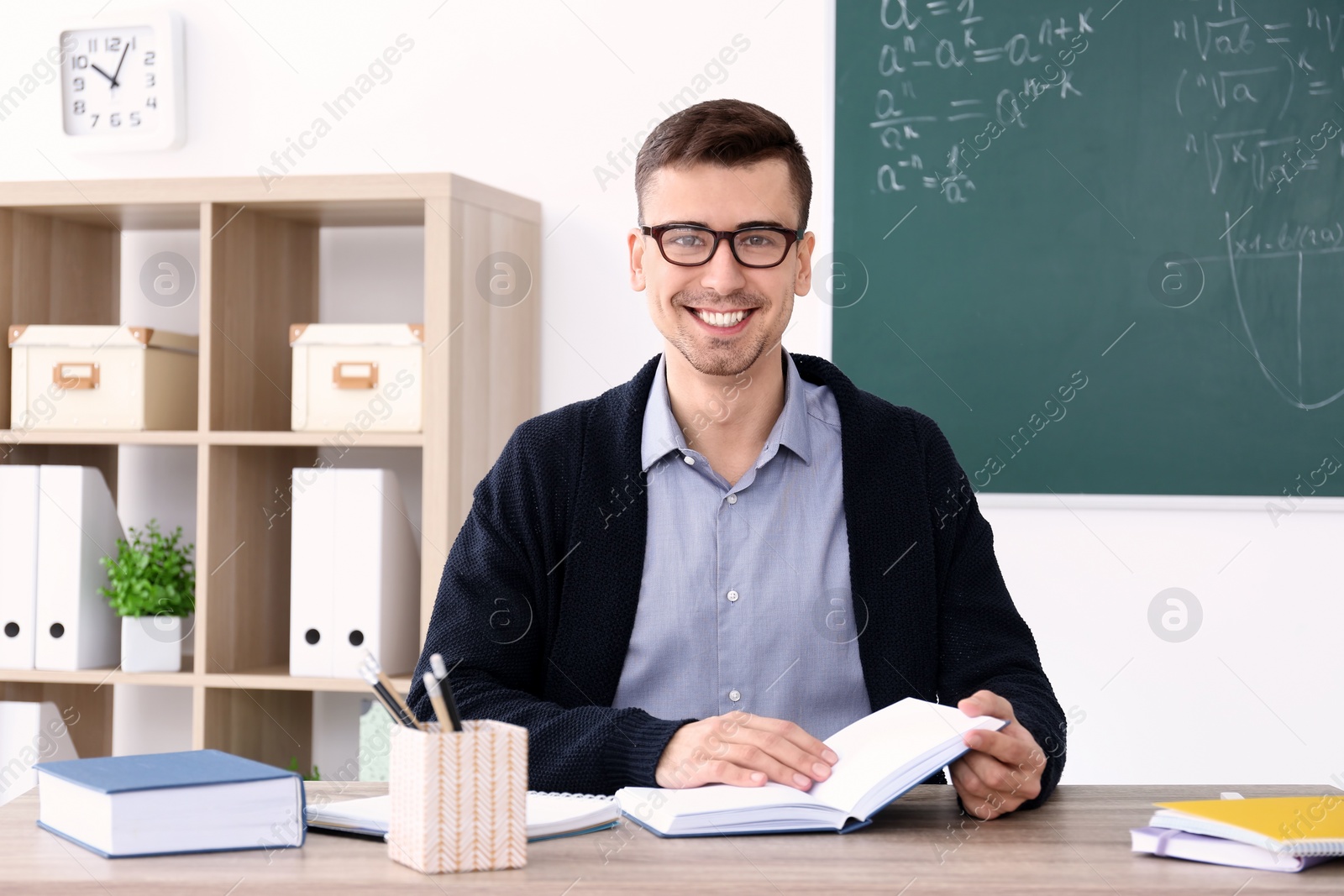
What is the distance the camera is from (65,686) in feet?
9.05

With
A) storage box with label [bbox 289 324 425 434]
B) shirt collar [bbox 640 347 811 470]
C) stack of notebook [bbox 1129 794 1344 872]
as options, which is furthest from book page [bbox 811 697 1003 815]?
storage box with label [bbox 289 324 425 434]

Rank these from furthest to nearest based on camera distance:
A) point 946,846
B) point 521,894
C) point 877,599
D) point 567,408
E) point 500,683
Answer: point 567,408, point 877,599, point 500,683, point 946,846, point 521,894

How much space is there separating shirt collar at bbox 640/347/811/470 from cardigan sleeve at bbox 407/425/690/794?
142 millimetres

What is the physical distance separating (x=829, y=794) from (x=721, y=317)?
0.68 m

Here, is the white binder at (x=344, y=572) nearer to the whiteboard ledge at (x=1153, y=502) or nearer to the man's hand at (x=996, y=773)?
the whiteboard ledge at (x=1153, y=502)

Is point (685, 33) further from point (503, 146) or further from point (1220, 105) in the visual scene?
point (1220, 105)

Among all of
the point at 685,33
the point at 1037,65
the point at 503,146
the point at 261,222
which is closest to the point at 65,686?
the point at 261,222

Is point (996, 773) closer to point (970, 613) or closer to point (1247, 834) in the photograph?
point (1247, 834)

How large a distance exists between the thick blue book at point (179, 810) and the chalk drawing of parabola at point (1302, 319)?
216cm

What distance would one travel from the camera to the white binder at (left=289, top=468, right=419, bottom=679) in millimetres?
2402

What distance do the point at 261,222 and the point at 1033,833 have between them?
2.09 m

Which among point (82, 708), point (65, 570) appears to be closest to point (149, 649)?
point (65, 570)

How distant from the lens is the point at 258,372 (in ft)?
8.60

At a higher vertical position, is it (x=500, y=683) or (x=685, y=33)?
(x=685, y=33)
